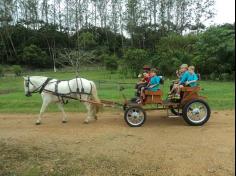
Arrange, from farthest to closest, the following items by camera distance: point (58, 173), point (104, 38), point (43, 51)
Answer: point (104, 38) → point (43, 51) → point (58, 173)

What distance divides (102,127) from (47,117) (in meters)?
2.61

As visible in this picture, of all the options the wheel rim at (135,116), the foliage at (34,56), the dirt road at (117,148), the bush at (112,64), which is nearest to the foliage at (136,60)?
the bush at (112,64)

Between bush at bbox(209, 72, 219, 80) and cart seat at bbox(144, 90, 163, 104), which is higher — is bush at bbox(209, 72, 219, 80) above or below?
above

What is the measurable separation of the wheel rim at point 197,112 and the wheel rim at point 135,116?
1.20 metres

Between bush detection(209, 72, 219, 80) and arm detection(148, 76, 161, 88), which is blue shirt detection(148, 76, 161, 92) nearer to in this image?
arm detection(148, 76, 161, 88)

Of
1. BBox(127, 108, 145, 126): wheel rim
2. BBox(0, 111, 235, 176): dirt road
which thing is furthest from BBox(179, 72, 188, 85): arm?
BBox(127, 108, 145, 126): wheel rim

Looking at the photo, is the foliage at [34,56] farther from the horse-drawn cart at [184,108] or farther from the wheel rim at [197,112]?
the wheel rim at [197,112]

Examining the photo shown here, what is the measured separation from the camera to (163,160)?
637cm

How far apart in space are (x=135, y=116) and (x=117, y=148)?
2.12 m

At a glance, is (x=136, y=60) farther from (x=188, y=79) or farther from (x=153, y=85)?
(x=188, y=79)

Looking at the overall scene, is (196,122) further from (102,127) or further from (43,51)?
(43,51)

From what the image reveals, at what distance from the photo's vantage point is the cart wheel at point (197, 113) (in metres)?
9.09

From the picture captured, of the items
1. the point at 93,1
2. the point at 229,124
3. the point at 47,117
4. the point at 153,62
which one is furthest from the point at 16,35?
the point at 229,124

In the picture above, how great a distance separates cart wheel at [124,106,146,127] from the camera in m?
9.17
